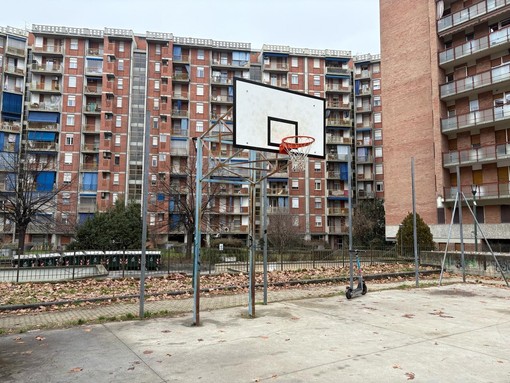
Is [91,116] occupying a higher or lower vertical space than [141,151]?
higher

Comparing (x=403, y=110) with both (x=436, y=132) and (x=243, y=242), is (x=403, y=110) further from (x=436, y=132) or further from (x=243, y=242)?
(x=243, y=242)

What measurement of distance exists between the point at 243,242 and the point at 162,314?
1702 inches

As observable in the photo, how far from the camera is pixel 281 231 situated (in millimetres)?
46375

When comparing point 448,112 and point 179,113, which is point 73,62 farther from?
point 448,112

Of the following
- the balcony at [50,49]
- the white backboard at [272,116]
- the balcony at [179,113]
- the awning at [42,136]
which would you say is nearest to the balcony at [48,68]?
the balcony at [50,49]

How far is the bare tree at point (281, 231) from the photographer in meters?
44.2

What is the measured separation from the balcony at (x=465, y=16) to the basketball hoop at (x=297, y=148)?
32.8 metres

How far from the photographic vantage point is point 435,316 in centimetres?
950

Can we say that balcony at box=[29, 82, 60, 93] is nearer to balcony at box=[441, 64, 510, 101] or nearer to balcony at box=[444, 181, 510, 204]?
balcony at box=[441, 64, 510, 101]

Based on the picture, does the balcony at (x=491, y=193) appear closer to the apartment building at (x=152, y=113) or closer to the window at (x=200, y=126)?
the apartment building at (x=152, y=113)

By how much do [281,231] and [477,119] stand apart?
22.7 meters

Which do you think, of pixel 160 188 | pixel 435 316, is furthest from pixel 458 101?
pixel 435 316

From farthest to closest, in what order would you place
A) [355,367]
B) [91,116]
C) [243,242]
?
[91,116] → [243,242] → [355,367]

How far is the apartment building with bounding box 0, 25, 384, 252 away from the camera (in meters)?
54.5
